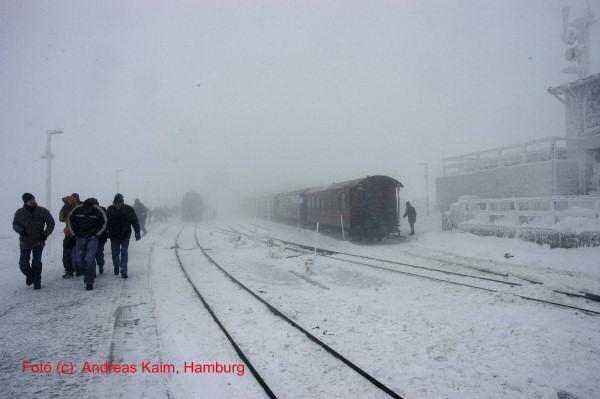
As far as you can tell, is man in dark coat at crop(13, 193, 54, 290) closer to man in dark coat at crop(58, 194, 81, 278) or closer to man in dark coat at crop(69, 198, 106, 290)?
man in dark coat at crop(69, 198, 106, 290)

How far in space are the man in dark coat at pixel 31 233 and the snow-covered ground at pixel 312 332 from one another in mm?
405

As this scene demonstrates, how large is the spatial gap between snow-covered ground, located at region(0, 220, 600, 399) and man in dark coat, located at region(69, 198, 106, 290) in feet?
1.38

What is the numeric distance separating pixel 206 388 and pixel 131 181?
519 ft

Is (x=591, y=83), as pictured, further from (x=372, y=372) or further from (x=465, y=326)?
(x=372, y=372)

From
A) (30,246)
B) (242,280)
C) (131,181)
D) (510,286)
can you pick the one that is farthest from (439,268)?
(131,181)

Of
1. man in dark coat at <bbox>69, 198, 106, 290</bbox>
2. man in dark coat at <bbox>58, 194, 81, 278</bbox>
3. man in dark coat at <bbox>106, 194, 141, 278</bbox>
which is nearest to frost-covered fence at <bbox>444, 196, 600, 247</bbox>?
man in dark coat at <bbox>106, 194, 141, 278</bbox>

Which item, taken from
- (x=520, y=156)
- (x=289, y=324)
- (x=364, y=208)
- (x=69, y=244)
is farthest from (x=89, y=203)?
(x=520, y=156)

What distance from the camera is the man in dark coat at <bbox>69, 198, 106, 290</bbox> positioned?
6.79m

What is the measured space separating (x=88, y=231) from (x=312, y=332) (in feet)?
17.9

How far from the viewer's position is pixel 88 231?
6.97 metres

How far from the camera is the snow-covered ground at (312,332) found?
10.6ft

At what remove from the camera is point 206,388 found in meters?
3.16

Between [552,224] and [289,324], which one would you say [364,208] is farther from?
[289,324]

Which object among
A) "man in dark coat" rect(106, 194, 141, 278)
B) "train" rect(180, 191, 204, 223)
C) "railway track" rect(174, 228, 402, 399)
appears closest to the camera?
"railway track" rect(174, 228, 402, 399)
